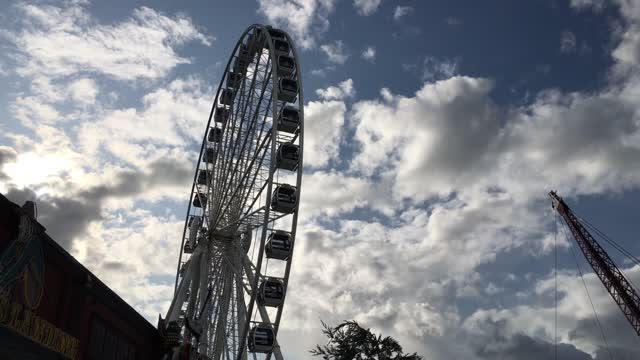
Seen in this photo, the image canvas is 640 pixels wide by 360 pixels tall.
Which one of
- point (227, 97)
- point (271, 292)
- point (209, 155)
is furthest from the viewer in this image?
point (209, 155)

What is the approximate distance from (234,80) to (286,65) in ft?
30.4

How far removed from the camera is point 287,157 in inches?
1366

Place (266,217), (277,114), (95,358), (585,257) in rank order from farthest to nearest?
(585,257), (277,114), (266,217), (95,358)

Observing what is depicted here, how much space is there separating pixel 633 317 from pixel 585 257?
450 inches

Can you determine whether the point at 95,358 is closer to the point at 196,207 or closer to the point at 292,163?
the point at 292,163

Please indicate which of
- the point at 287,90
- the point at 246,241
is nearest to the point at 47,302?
the point at 246,241

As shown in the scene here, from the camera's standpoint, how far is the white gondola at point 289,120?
3588 cm

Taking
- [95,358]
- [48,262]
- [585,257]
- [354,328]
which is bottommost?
[95,358]

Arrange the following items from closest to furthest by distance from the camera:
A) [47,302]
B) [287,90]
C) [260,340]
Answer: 1. [47,302]
2. [260,340]
3. [287,90]

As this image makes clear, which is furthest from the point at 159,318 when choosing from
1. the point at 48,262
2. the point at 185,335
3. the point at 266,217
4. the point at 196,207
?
the point at 196,207

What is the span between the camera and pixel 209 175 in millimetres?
48844

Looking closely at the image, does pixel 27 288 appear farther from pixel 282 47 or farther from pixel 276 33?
pixel 276 33

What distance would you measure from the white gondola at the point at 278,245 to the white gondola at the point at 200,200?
1535cm

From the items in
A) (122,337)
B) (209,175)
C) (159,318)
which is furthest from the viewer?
(209,175)
